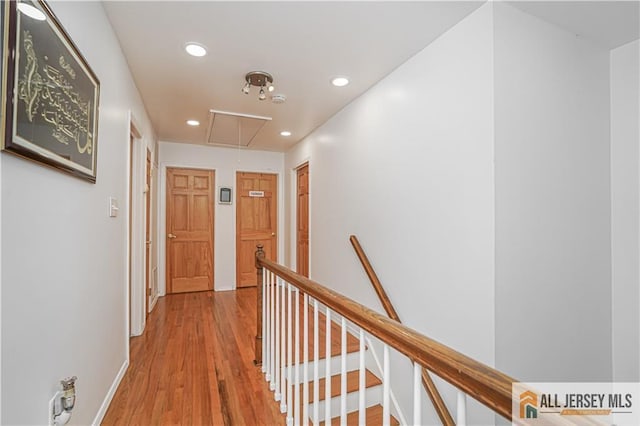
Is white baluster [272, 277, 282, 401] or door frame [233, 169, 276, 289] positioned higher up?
door frame [233, 169, 276, 289]

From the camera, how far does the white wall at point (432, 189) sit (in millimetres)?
1783

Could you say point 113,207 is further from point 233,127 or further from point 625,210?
point 625,210

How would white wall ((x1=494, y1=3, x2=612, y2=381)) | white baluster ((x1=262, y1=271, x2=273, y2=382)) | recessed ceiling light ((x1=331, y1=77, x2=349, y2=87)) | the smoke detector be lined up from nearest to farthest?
1. white wall ((x1=494, y1=3, x2=612, y2=381))
2. white baluster ((x1=262, y1=271, x2=273, y2=382))
3. recessed ceiling light ((x1=331, y1=77, x2=349, y2=87))
4. the smoke detector

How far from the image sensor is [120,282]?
2.26 m

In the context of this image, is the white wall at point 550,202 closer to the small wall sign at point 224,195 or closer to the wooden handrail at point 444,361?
the wooden handrail at point 444,361

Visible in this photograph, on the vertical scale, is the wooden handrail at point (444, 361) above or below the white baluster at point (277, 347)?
above

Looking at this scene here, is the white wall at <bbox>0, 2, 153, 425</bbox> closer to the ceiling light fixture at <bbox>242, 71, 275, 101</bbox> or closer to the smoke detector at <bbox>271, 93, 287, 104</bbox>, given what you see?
the ceiling light fixture at <bbox>242, 71, 275, 101</bbox>

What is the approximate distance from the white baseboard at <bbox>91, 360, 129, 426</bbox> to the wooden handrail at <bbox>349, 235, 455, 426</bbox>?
72.8 inches

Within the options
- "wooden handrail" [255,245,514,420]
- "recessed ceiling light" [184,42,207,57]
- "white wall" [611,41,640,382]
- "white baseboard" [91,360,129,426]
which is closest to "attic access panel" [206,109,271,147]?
"recessed ceiling light" [184,42,207,57]

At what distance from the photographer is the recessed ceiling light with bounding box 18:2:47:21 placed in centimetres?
98

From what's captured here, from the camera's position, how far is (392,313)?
2.44 meters

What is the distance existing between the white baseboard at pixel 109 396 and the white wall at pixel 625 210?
3.26 meters

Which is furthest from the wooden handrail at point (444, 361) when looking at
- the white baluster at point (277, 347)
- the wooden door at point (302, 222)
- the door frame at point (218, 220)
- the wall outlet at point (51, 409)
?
the door frame at point (218, 220)

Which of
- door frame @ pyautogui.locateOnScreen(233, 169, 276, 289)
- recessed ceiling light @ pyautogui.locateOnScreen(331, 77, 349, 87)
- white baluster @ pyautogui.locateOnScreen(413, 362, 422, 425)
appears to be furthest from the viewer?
door frame @ pyautogui.locateOnScreen(233, 169, 276, 289)
